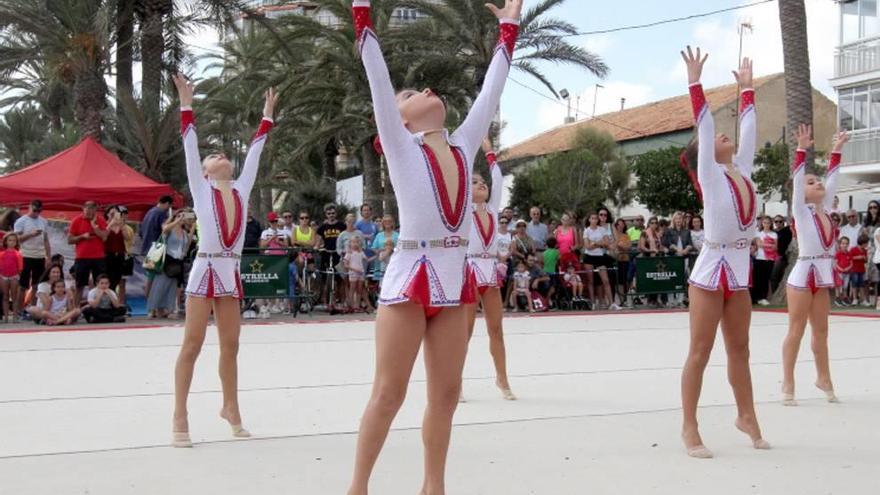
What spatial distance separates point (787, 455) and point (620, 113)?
62460 millimetres

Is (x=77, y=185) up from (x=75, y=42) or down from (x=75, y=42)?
down

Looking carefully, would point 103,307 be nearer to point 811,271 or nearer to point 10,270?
point 10,270

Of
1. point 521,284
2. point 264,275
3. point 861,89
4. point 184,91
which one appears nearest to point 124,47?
point 264,275

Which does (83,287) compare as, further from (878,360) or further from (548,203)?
(548,203)

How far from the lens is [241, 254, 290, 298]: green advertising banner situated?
16.6 meters

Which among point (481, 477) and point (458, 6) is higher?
point (458, 6)

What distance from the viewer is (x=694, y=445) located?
5.98 m

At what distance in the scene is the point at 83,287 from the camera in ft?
53.7

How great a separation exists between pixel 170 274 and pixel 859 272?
13.4 meters

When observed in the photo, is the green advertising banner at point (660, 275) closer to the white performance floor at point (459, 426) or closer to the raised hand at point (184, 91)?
the white performance floor at point (459, 426)

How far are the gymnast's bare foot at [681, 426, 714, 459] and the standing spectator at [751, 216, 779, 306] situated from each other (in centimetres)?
1457

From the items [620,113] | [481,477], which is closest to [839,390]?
[481,477]

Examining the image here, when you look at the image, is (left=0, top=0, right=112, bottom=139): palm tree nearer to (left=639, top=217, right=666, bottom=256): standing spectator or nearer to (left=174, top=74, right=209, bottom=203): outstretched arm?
(left=639, top=217, right=666, bottom=256): standing spectator

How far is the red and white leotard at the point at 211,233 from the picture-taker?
650 cm
